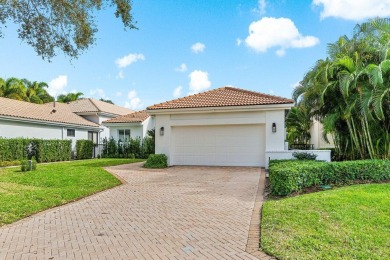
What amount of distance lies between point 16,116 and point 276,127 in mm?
17477

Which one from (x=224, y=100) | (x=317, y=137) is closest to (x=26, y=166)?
(x=224, y=100)

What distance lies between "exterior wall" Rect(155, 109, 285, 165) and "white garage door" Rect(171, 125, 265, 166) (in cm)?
37

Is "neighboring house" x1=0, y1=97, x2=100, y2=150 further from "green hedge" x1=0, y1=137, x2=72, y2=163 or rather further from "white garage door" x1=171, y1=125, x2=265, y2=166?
"white garage door" x1=171, y1=125, x2=265, y2=166

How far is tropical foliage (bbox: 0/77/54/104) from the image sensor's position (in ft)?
109

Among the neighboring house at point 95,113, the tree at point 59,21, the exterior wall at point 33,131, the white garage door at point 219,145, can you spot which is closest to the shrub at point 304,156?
the white garage door at point 219,145

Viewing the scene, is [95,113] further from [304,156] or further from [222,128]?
[304,156]

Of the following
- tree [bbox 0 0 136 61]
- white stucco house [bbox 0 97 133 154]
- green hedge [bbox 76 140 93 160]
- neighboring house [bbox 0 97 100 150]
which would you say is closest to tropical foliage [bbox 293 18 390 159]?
tree [bbox 0 0 136 61]

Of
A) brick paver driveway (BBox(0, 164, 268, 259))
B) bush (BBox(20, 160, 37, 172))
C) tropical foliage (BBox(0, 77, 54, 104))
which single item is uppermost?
tropical foliage (BBox(0, 77, 54, 104))

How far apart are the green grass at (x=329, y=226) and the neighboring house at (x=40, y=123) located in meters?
19.7

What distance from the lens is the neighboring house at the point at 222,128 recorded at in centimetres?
1556

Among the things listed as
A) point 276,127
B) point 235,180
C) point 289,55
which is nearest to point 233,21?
point 289,55

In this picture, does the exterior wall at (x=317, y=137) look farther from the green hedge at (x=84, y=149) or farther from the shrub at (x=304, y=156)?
the green hedge at (x=84, y=149)

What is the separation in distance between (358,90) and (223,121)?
6736mm

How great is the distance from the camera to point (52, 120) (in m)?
23.8
